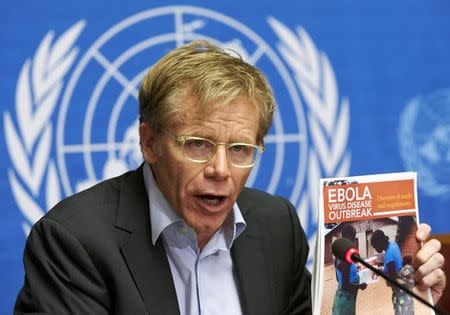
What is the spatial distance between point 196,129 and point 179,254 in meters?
0.32

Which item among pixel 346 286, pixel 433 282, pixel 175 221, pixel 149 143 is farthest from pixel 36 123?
pixel 433 282

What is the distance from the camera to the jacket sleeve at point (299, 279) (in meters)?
1.83

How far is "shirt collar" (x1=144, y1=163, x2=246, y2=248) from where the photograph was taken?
1.64 metres

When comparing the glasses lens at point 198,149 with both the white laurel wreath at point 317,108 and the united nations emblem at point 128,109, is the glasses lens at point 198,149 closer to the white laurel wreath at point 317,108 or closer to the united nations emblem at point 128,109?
the united nations emblem at point 128,109

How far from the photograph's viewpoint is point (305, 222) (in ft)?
8.73

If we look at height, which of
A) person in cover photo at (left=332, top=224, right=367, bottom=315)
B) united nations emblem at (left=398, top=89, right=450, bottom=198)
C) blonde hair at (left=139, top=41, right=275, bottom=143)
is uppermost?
united nations emblem at (left=398, top=89, right=450, bottom=198)

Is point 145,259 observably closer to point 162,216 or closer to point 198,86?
point 162,216

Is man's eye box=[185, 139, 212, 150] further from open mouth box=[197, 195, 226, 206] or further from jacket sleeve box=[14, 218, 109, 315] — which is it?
jacket sleeve box=[14, 218, 109, 315]

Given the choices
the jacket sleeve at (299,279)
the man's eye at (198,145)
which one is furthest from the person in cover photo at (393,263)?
the man's eye at (198,145)

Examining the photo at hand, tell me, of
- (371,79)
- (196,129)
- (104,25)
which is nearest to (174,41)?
(104,25)

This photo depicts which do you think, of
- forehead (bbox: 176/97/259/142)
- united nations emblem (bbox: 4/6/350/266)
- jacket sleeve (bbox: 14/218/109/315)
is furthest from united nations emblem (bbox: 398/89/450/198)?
jacket sleeve (bbox: 14/218/109/315)

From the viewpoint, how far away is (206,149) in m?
1.58

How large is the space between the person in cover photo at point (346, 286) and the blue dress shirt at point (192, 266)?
27 centimetres

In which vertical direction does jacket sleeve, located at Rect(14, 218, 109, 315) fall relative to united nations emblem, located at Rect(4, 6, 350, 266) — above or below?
below
